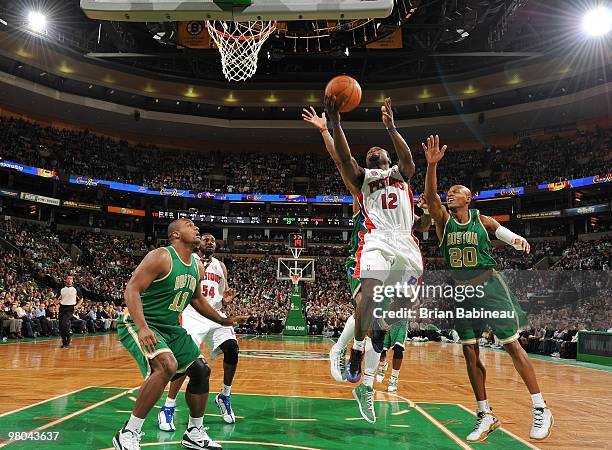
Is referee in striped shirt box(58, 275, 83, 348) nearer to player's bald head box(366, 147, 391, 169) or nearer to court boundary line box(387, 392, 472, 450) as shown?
court boundary line box(387, 392, 472, 450)

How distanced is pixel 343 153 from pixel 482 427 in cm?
286

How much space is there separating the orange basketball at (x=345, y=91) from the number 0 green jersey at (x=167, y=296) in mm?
2056

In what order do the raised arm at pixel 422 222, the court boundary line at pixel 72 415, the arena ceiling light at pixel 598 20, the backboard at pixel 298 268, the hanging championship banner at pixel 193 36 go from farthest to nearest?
the hanging championship banner at pixel 193 36 < the backboard at pixel 298 268 < the arena ceiling light at pixel 598 20 < the raised arm at pixel 422 222 < the court boundary line at pixel 72 415

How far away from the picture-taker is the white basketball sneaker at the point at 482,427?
15.4ft

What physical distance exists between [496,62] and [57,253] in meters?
28.2

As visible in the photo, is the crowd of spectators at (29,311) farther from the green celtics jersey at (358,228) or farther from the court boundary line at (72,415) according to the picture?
the green celtics jersey at (358,228)

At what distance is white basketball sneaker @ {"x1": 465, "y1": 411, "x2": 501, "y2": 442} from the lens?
468 cm

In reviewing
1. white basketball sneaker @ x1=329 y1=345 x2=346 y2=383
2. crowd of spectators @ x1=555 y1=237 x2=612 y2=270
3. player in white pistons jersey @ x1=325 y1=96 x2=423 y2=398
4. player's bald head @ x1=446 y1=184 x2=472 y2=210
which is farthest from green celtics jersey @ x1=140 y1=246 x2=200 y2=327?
crowd of spectators @ x1=555 y1=237 x2=612 y2=270

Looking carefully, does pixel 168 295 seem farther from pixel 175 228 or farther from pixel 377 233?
pixel 377 233

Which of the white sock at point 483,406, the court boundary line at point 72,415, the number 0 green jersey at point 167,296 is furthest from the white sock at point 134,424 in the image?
the white sock at point 483,406

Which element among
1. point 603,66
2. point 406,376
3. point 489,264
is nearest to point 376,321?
point 489,264

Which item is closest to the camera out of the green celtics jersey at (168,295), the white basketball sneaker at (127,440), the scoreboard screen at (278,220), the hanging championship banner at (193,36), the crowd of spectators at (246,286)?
the white basketball sneaker at (127,440)

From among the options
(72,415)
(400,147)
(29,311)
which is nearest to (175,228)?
(400,147)

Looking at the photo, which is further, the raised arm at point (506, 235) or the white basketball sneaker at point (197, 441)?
the raised arm at point (506, 235)
